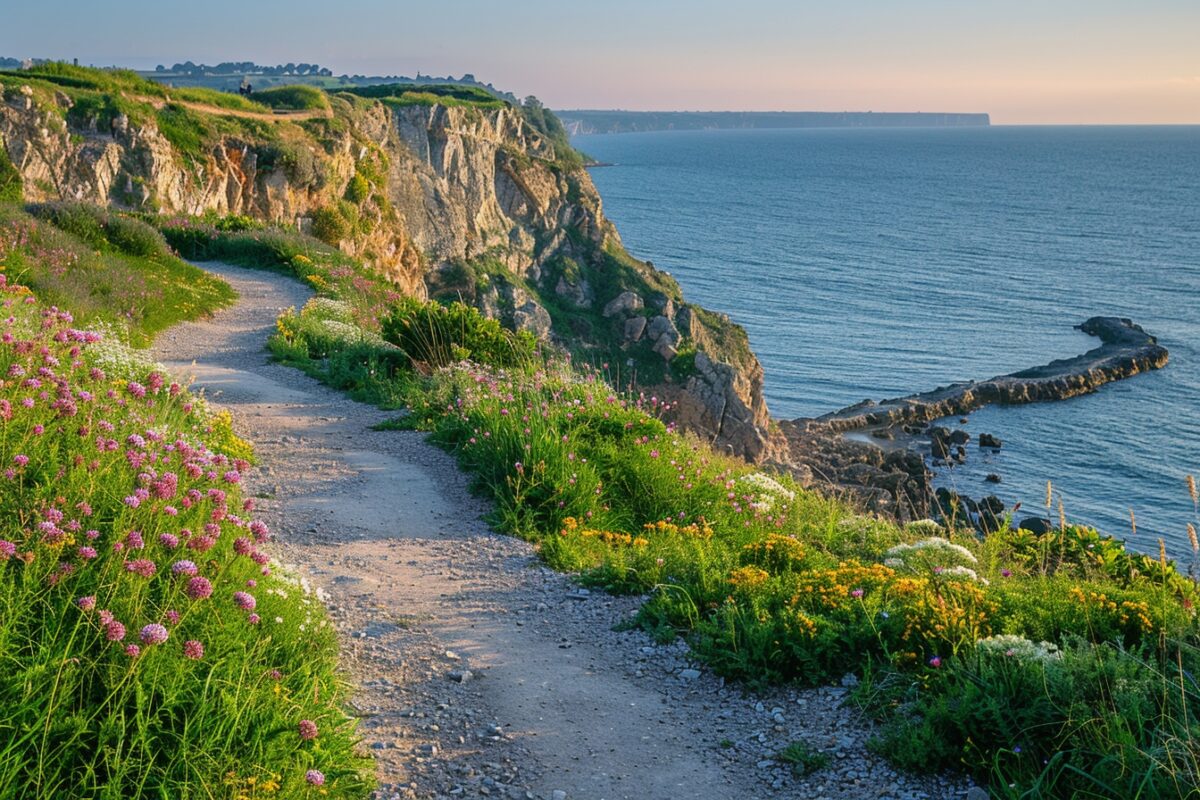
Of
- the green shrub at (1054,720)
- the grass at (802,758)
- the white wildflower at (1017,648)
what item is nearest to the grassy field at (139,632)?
the grass at (802,758)

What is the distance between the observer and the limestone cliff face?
29906 mm

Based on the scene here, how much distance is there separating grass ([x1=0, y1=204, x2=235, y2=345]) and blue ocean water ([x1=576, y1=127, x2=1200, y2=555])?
13.8 metres

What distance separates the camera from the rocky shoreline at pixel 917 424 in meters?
42.9

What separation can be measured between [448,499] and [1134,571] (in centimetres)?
Answer: 631

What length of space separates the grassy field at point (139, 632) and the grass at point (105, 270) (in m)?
9.25

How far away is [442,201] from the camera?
6138cm

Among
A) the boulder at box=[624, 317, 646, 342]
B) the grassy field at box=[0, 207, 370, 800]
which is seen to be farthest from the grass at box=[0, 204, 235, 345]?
the boulder at box=[624, 317, 646, 342]

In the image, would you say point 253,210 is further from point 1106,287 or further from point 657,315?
point 1106,287

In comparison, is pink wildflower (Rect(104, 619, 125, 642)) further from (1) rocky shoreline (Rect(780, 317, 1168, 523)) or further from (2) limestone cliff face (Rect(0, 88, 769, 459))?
(1) rocky shoreline (Rect(780, 317, 1168, 523))

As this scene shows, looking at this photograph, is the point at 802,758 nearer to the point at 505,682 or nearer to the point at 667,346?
the point at 505,682

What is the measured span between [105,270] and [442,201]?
4382 centimetres

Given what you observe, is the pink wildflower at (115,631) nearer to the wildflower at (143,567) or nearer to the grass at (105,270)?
the wildflower at (143,567)

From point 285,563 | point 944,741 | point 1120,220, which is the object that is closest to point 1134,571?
point 944,741

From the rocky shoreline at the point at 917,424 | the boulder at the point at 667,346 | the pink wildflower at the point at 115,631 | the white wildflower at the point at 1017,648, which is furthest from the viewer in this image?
the boulder at the point at 667,346
